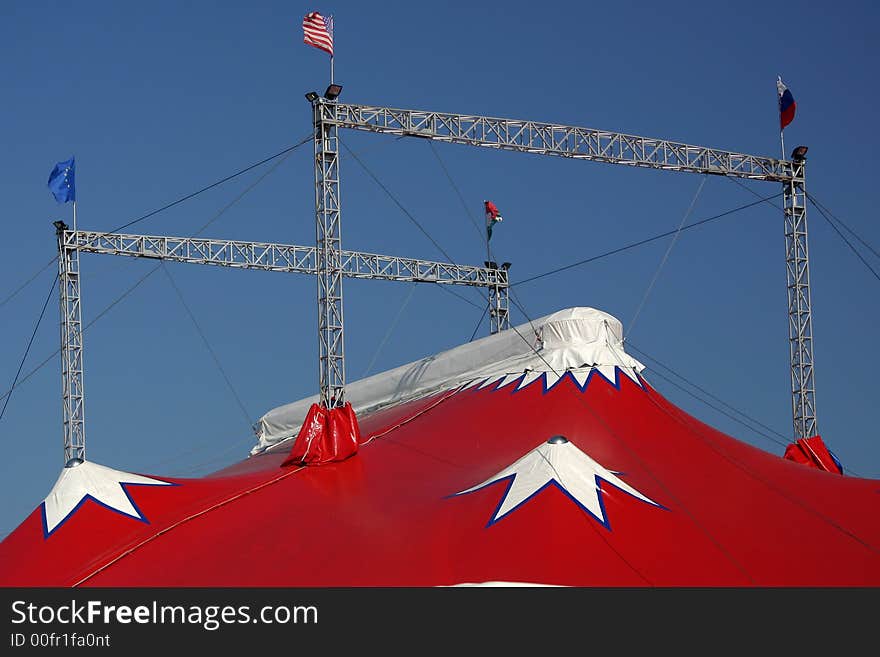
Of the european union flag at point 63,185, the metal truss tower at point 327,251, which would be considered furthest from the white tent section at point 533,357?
the european union flag at point 63,185

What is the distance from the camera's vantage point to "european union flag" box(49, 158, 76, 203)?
73.5 ft

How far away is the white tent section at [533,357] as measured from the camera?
14.3 metres

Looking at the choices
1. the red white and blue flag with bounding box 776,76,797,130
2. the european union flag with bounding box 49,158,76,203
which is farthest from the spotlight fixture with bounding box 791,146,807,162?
the european union flag with bounding box 49,158,76,203

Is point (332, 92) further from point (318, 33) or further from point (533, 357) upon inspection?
point (533, 357)

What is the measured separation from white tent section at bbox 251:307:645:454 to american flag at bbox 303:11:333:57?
15.7ft

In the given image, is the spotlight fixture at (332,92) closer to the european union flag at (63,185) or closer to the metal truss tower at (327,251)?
the metal truss tower at (327,251)

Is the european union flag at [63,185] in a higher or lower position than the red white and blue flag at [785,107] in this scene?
higher

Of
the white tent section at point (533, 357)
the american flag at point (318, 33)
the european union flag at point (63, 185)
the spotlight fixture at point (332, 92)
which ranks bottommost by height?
the white tent section at point (533, 357)

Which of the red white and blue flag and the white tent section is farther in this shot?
the red white and blue flag

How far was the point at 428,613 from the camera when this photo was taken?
848cm

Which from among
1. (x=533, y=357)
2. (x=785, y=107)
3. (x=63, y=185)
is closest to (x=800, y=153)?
(x=785, y=107)

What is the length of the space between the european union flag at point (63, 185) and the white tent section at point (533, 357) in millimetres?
8366

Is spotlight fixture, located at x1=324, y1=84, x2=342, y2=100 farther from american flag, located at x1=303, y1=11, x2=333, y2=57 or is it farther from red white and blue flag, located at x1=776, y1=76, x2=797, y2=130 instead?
red white and blue flag, located at x1=776, y1=76, x2=797, y2=130

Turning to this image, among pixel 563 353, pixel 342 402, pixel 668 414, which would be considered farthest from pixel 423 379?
pixel 668 414
